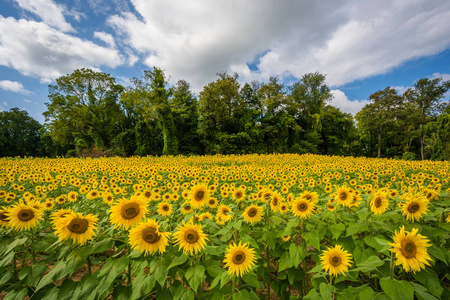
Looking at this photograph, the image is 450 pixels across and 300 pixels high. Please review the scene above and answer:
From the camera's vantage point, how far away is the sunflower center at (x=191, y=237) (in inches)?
61.6

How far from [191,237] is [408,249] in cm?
164

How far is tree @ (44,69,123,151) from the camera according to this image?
29.0 metres

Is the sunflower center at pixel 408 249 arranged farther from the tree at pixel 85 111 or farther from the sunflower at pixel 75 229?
the tree at pixel 85 111

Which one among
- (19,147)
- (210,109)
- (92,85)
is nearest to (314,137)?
(210,109)

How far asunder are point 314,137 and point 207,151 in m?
19.7

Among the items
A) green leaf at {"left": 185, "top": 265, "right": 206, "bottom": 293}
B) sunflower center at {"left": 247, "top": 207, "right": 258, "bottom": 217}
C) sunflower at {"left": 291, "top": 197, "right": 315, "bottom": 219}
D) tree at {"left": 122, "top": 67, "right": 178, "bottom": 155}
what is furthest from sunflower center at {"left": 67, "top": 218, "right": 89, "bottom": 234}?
tree at {"left": 122, "top": 67, "right": 178, "bottom": 155}

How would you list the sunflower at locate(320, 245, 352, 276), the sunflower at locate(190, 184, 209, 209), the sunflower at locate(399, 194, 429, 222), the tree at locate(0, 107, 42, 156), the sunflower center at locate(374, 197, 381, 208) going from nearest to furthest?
the sunflower at locate(320, 245, 352, 276) → the sunflower at locate(399, 194, 429, 222) → the sunflower center at locate(374, 197, 381, 208) → the sunflower at locate(190, 184, 209, 209) → the tree at locate(0, 107, 42, 156)

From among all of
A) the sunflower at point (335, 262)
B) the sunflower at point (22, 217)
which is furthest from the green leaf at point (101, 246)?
the sunflower at point (335, 262)

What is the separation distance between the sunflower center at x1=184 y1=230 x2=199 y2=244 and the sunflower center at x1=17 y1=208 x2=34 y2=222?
1.55m

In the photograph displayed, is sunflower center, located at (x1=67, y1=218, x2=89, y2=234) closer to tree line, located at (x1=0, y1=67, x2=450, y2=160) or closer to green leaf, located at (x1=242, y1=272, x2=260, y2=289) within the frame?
green leaf, located at (x1=242, y1=272, x2=260, y2=289)

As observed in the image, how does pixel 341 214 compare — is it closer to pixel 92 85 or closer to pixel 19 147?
pixel 92 85

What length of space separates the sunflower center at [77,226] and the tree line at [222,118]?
80.4ft

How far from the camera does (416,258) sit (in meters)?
1.41

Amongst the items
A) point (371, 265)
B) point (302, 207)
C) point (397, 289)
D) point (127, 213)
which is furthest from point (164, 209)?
point (397, 289)
